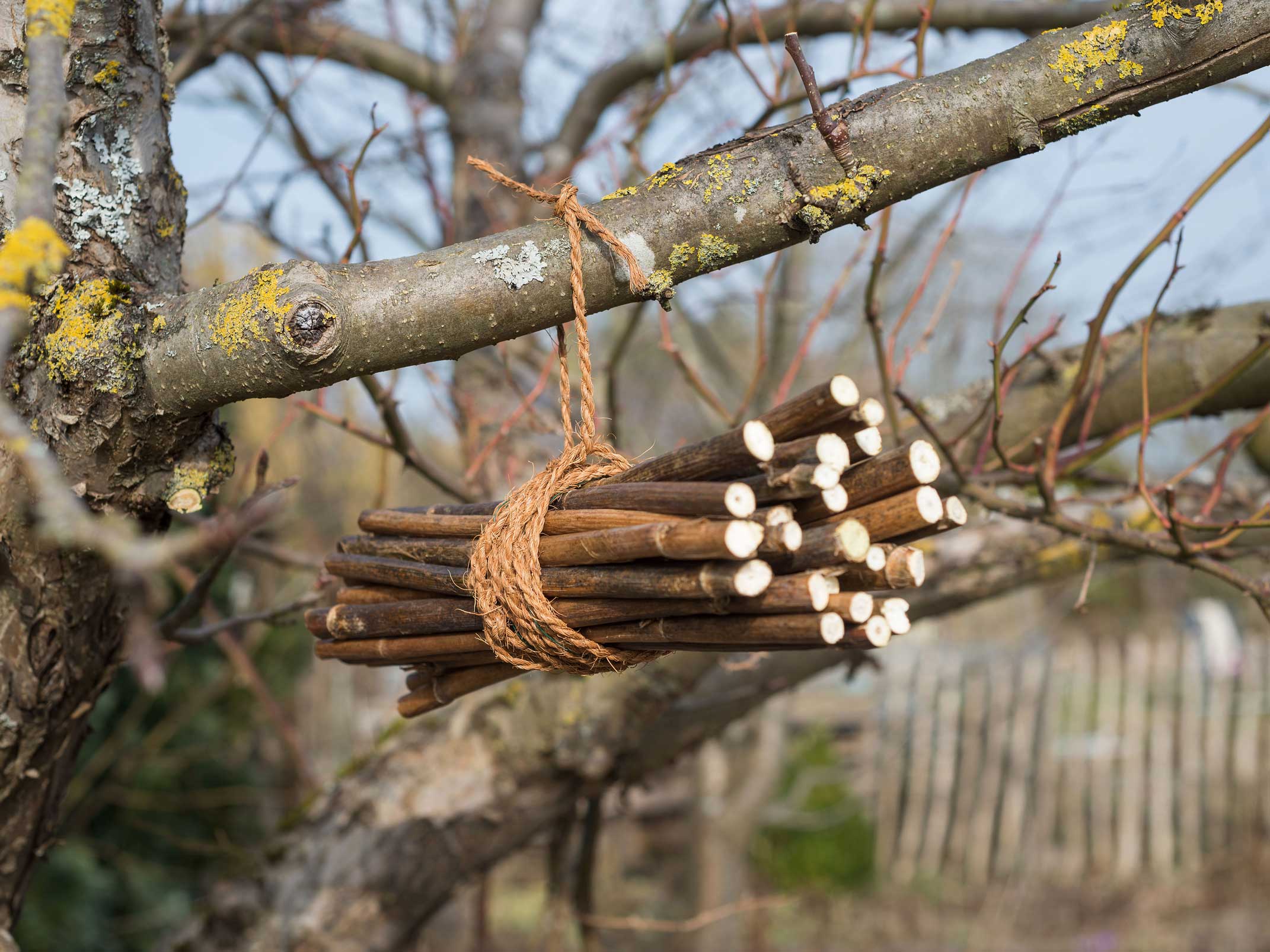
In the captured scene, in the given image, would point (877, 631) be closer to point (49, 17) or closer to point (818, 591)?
point (818, 591)

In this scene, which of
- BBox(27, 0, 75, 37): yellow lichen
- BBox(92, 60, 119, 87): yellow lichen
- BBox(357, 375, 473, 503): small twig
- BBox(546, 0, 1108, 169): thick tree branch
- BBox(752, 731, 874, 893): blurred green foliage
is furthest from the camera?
BBox(752, 731, 874, 893): blurred green foliage

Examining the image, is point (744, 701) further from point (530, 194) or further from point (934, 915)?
point (934, 915)

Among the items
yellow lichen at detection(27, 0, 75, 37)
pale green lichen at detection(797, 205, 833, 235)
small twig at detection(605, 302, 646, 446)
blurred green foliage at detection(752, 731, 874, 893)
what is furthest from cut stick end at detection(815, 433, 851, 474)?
blurred green foliage at detection(752, 731, 874, 893)

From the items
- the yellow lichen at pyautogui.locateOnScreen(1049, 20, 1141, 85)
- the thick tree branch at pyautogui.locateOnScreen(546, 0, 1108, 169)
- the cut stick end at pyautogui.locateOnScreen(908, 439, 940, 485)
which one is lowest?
the cut stick end at pyautogui.locateOnScreen(908, 439, 940, 485)

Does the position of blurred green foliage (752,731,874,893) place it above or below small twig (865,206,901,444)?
below

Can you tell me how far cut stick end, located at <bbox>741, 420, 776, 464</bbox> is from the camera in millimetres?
965

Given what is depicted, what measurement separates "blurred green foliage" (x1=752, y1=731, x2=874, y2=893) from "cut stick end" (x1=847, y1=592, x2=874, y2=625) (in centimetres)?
638

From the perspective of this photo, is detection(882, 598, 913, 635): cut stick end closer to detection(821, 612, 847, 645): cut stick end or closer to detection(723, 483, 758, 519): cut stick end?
detection(821, 612, 847, 645): cut stick end

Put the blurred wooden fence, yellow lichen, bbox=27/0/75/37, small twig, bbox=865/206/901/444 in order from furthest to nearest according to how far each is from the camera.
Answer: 1. the blurred wooden fence
2. small twig, bbox=865/206/901/444
3. yellow lichen, bbox=27/0/75/37

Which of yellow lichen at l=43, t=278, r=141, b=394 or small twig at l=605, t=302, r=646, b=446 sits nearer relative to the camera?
yellow lichen at l=43, t=278, r=141, b=394

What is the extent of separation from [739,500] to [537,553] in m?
0.25

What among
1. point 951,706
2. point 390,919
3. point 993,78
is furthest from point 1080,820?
point 993,78

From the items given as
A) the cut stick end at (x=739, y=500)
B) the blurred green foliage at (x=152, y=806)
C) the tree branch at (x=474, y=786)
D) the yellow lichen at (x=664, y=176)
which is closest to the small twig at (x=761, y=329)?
the tree branch at (x=474, y=786)

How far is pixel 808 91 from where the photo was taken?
1098 millimetres
